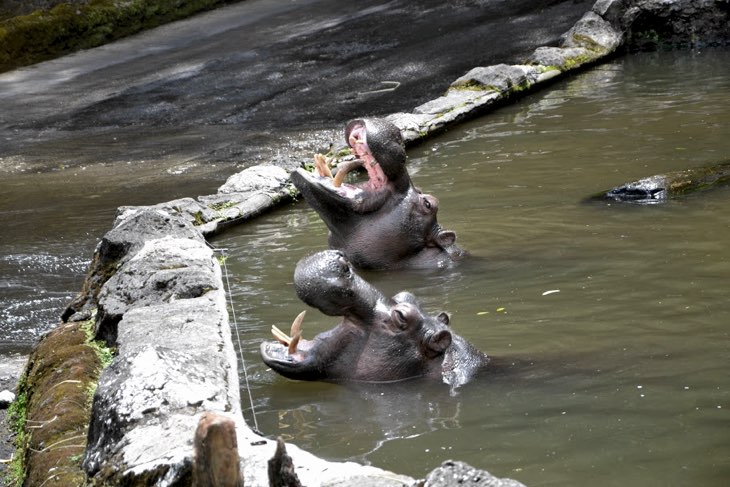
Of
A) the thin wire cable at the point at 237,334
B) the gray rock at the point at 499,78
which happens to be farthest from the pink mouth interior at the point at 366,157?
the gray rock at the point at 499,78

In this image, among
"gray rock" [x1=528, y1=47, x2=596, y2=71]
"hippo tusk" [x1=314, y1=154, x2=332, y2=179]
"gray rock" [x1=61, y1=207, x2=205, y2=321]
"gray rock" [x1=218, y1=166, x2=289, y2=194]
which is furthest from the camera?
"gray rock" [x1=528, y1=47, x2=596, y2=71]

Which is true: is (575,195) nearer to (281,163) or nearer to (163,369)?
(281,163)

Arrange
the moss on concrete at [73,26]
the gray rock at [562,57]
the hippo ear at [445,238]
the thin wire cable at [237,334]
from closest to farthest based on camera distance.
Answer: the thin wire cable at [237,334], the hippo ear at [445,238], the gray rock at [562,57], the moss on concrete at [73,26]

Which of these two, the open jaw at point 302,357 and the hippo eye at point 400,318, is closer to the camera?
the hippo eye at point 400,318

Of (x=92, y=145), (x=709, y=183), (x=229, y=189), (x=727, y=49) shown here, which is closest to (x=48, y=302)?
(x=229, y=189)

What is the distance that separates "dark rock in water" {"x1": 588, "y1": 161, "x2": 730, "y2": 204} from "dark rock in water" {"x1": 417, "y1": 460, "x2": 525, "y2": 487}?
5406mm

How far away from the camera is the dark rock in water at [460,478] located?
3.69 metres

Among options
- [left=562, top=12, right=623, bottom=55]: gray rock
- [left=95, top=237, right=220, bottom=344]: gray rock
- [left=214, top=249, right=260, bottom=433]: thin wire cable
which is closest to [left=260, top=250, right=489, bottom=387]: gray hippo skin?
[left=214, top=249, right=260, bottom=433]: thin wire cable

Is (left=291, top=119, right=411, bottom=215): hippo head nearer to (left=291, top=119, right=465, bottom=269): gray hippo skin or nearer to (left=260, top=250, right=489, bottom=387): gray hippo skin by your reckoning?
(left=291, top=119, right=465, bottom=269): gray hippo skin

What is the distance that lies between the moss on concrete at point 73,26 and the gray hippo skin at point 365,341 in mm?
16433

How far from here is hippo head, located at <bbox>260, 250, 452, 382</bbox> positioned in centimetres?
580

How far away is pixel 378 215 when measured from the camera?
26.6ft

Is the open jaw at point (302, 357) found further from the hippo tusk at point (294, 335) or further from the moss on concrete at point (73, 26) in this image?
the moss on concrete at point (73, 26)

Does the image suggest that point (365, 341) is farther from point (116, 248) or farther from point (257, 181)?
point (257, 181)
